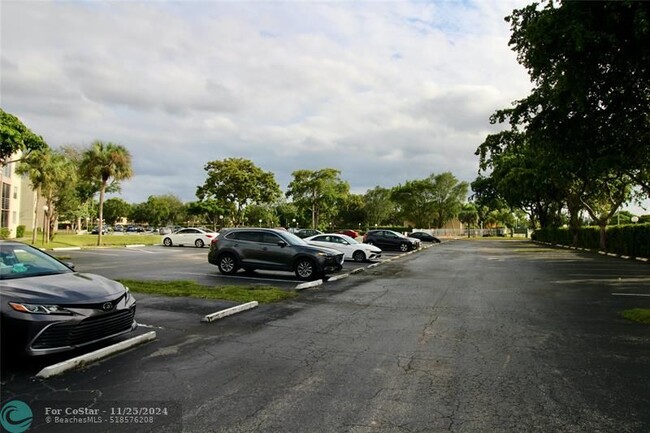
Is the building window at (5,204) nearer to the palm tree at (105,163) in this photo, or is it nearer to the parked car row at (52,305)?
the palm tree at (105,163)

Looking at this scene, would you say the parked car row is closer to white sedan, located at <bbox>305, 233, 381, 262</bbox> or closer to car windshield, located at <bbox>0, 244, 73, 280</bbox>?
car windshield, located at <bbox>0, 244, 73, 280</bbox>

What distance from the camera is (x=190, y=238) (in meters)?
35.9

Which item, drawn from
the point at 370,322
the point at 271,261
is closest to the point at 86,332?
the point at 370,322

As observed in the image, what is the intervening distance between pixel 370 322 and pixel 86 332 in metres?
4.49

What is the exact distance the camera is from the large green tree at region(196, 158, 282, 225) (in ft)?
185

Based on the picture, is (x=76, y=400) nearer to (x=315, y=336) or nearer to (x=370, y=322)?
(x=315, y=336)

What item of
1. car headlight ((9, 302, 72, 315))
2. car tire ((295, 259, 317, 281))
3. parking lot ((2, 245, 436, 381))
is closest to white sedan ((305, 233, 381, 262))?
parking lot ((2, 245, 436, 381))

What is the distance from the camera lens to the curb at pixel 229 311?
313 inches

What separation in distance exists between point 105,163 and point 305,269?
88.0ft

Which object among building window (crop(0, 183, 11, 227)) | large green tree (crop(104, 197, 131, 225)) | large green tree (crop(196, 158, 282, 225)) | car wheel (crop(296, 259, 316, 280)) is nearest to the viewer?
car wheel (crop(296, 259, 316, 280))

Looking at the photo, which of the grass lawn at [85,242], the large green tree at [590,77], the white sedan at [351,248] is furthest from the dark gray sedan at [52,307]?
the grass lawn at [85,242]

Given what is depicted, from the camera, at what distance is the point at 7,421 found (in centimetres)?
398

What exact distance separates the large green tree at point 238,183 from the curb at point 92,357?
50459mm

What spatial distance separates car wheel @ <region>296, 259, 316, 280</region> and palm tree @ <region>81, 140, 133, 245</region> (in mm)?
25852
